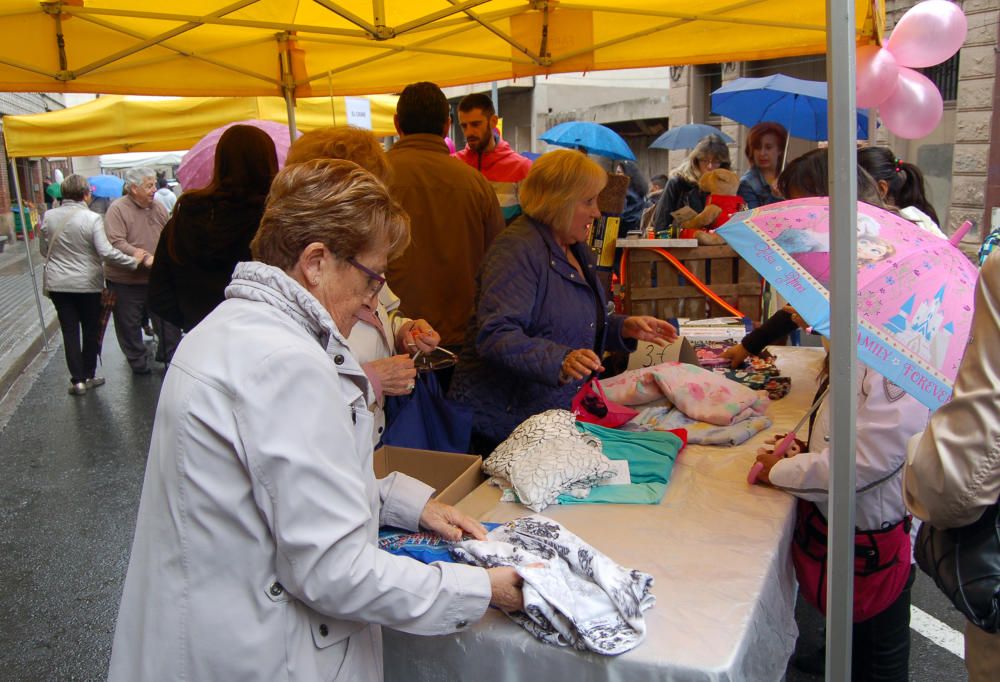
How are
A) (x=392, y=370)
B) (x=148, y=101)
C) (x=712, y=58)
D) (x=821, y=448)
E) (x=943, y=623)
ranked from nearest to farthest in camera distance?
(x=821, y=448), (x=392, y=370), (x=943, y=623), (x=712, y=58), (x=148, y=101)

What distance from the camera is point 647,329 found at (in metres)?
3.12

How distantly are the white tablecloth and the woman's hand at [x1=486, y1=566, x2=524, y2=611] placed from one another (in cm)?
8

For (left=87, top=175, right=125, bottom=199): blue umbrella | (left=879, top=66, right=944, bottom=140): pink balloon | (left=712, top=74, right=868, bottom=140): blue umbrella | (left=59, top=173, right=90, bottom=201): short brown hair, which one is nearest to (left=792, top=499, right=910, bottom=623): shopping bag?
(left=879, top=66, right=944, bottom=140): pink balloon

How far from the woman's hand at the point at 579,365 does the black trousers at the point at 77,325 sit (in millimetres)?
5969

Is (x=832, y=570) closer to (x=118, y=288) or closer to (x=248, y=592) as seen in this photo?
(x=248, y=592)

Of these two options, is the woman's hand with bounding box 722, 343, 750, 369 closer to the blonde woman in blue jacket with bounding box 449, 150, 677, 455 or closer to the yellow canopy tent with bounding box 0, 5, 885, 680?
the blonde woman in blue jacket with bounding box 449, 150, 677, 455

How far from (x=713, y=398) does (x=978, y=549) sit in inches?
56.0

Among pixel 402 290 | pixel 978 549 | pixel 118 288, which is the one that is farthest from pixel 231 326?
pixel 118 288

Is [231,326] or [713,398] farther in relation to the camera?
[713,398]

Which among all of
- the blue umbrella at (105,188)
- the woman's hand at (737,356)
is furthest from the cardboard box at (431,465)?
the blue umbrella at (105,188)

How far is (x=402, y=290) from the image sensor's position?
3531 mm

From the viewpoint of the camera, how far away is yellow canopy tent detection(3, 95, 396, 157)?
311 inches

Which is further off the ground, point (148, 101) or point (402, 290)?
point (148, 101)

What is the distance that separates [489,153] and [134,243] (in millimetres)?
3844
